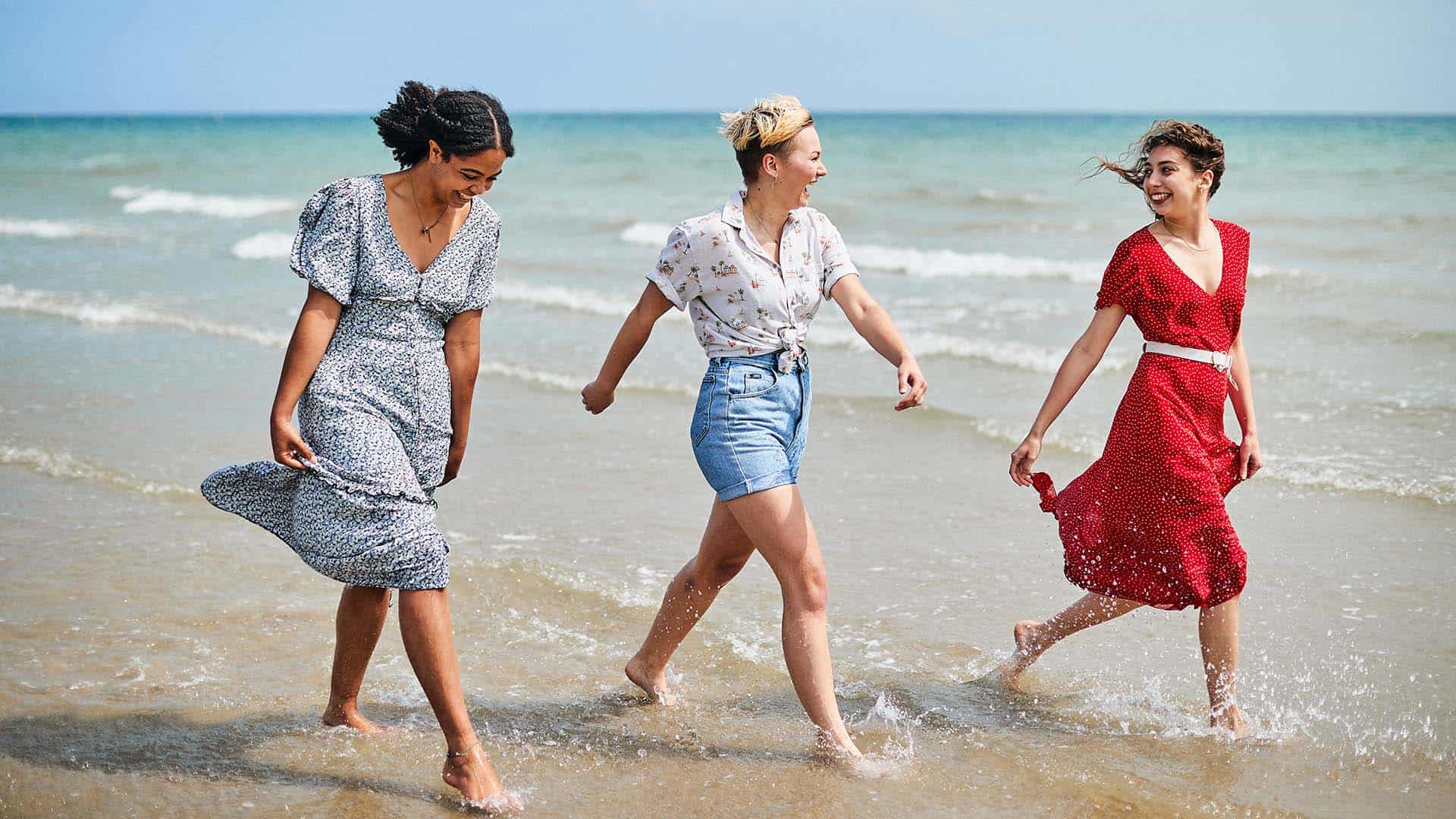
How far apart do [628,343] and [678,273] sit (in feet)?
0.88

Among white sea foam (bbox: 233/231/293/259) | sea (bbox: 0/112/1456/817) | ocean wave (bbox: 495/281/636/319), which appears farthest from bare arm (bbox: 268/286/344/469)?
white sea foam (bbox: 233/231/293/259)

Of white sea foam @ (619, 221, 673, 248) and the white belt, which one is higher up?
the white belt

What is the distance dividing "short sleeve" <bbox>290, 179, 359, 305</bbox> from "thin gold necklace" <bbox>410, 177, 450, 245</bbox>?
6.0 inches

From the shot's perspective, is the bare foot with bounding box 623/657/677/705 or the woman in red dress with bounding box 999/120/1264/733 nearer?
the woman in red dress with bounding box 999/120/1264/733

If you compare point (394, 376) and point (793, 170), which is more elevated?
point (793, 170)

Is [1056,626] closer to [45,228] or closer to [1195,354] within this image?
[1195,354]

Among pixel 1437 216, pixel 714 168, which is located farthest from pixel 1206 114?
pixel 1437 216

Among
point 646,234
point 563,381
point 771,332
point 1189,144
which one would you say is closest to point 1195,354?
point 1189,144

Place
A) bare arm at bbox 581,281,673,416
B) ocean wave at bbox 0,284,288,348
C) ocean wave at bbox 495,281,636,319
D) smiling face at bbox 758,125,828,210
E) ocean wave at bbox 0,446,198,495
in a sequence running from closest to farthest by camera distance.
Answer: smiling face at bbox 758,125,828,210, bare arm at bbox 581,281,673,416, ocean wave at bbox 0,446,198,495, ocean wave at bbox 0,284,288,348, ocean wave at bbox 495,281,636,319

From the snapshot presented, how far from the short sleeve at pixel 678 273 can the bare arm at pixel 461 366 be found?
20.1 inches

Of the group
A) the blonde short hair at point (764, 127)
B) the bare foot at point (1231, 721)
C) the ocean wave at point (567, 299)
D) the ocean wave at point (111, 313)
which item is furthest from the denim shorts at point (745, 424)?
the ocean wave at point (567, 299)

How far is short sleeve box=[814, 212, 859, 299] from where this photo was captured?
12.1ft

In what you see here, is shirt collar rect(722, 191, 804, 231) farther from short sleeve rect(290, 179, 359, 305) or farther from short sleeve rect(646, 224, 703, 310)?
short sleeve rect(290, 179, 359, 305)

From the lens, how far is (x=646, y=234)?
20.8 meters
